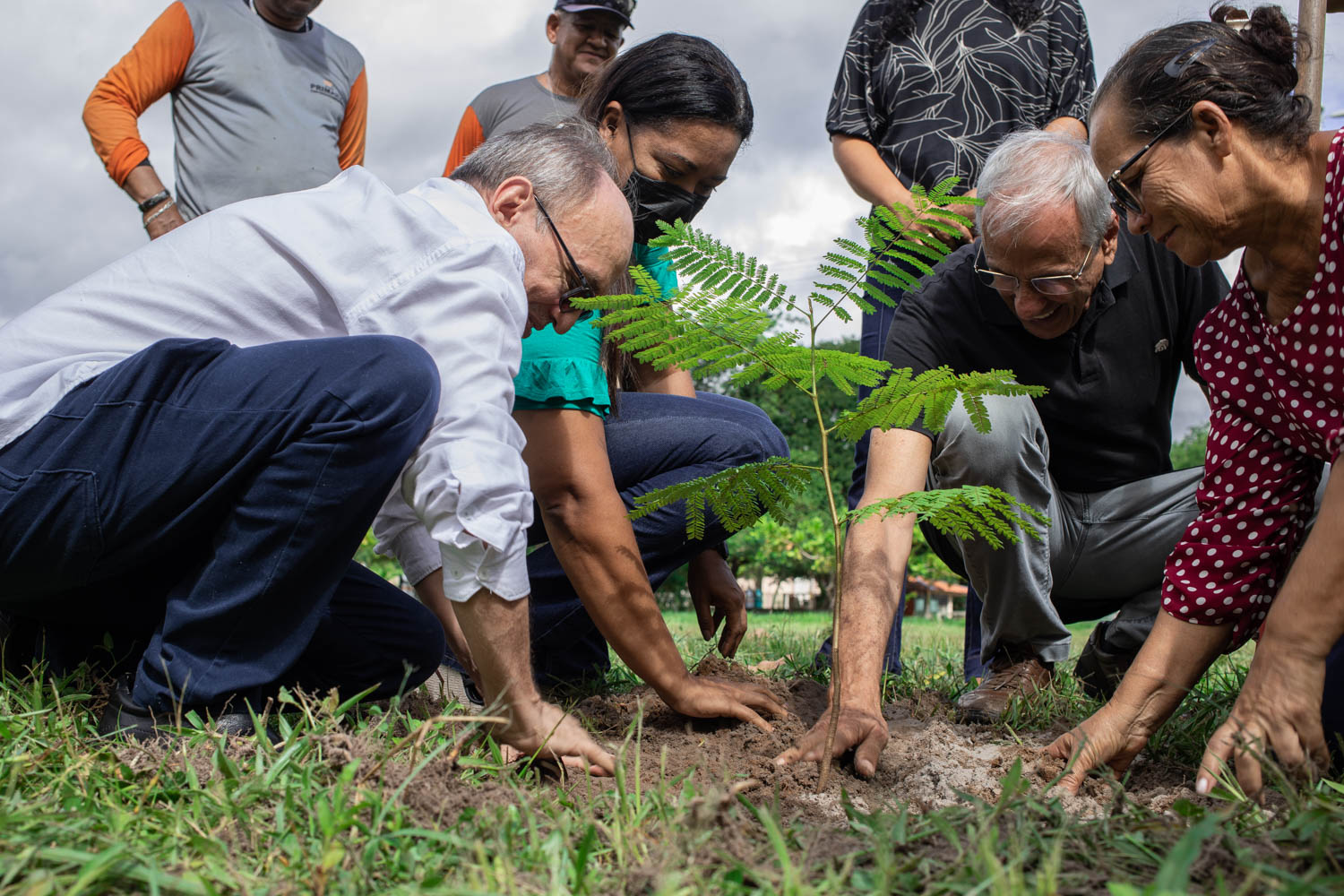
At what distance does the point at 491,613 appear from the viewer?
1.87 meters

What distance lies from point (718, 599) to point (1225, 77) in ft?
6.34

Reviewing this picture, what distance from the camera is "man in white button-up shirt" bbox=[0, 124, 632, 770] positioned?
1896 mm

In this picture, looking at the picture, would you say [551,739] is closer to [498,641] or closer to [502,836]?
[498,641]

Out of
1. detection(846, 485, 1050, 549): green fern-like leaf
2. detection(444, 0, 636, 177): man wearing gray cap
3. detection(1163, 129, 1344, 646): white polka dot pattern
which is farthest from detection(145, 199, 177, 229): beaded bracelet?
detection(1163, 129, 1344, 646): white polka dot pattern

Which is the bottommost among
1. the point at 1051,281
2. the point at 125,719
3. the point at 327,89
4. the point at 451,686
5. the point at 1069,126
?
the point at 451,686

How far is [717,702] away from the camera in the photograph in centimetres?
243

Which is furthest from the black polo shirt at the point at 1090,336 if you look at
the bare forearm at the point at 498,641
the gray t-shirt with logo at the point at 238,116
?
the gray t-shirt with logo at the point at 238,116

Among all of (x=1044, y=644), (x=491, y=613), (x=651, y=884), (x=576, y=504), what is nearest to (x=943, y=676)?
(x=1044, y=644)

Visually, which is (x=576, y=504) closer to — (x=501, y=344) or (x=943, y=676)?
(x=501, y=344)

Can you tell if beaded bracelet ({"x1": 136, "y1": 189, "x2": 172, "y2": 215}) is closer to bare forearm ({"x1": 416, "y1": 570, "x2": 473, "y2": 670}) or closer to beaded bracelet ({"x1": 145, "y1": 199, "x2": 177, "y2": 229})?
beaded bracelet ({"x1": 145, "y1": 199, "x2": 177, "y2": 229})

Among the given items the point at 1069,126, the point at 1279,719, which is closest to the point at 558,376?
the point at 1279,719

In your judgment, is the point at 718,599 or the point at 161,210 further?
the point at 161,210

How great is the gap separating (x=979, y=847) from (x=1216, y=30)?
6.03 ft

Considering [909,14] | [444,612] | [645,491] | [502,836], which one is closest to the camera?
[502,836]
